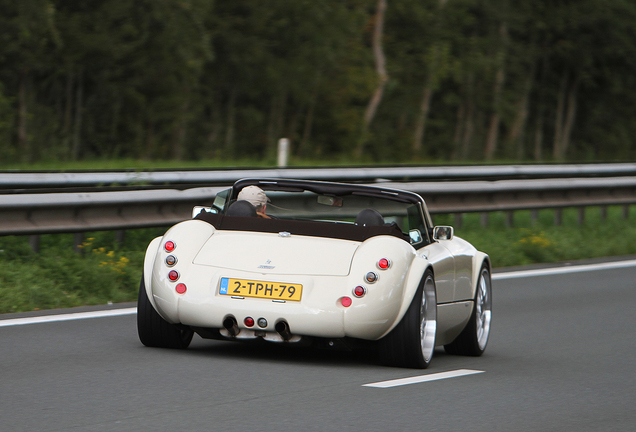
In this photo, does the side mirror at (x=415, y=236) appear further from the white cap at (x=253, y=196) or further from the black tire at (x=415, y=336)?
the white cap at (x=253, y=196)

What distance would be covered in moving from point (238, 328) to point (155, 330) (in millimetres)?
714

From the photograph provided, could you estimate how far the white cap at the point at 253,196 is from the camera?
7.27 meters

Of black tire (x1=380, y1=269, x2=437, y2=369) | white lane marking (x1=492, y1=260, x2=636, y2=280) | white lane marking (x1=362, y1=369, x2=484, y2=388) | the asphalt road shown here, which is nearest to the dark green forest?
white lane marking (x1=492, y1=260, x2=636, y2=280)

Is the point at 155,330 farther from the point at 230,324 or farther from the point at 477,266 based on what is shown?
the point at 477,266

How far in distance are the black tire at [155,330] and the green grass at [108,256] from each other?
2.18 meters

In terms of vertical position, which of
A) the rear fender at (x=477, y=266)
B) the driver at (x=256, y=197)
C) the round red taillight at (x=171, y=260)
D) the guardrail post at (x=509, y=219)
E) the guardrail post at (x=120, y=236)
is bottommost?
the guardrail post at (x=509, y=219)

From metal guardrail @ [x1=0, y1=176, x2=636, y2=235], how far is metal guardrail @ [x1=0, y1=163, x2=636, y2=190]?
2.65 ft

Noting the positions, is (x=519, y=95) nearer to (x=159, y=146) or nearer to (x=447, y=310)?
(x=159, y=146)

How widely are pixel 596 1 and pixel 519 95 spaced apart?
6477 mm

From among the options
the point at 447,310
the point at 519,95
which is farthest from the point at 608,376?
the point at 519,95

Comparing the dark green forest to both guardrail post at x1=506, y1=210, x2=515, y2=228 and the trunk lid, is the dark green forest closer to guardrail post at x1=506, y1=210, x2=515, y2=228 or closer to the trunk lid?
guardrail post at x1=506, y1=210, x2=515, y2=228

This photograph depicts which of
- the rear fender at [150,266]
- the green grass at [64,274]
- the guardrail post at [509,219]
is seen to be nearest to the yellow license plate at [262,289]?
the rear fender at [150,266]

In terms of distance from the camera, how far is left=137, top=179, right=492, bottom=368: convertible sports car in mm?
6449

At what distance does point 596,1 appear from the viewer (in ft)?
177
